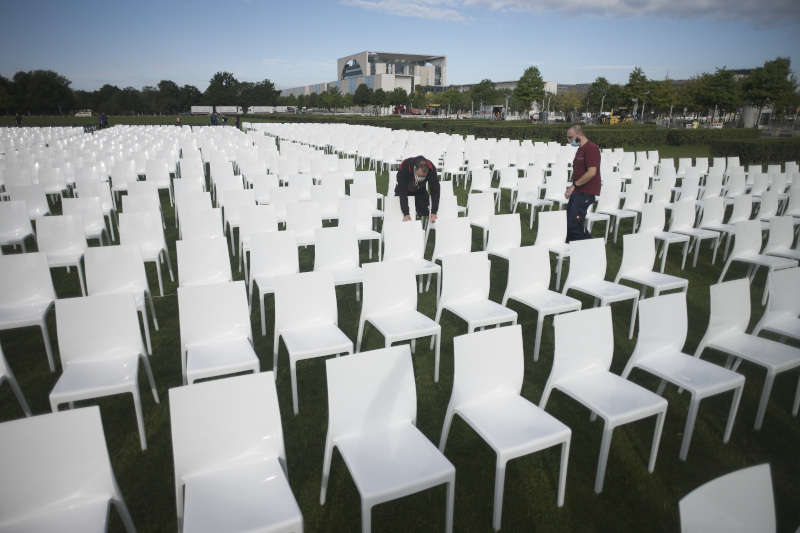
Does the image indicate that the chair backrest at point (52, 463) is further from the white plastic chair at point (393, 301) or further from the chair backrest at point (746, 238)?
the chair backrest at point (746, 238)

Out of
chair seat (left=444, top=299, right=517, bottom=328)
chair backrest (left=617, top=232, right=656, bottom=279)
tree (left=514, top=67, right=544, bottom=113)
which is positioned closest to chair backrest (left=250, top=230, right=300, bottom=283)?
chair seat (left=444, top=299, right=517, bottom=328)

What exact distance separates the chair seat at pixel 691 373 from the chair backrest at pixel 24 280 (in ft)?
16.2

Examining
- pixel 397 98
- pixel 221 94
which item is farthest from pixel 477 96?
pixel 221 94

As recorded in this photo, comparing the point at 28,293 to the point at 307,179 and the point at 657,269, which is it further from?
the point at 657,269

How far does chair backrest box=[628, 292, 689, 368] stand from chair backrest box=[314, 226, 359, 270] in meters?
2.84

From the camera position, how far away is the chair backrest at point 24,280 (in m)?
3.91

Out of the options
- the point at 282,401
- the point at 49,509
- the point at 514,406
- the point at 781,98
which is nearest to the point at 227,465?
the point at 49,509

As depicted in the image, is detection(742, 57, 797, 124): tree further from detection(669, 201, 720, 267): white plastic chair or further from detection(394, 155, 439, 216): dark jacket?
detection(394, 155, 439, 216): dark jacket

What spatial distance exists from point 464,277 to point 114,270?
322cm

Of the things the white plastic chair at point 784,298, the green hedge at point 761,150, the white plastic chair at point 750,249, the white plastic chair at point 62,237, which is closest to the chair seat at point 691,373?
the white plastic chair at point 784,298

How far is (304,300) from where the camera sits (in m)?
3.69

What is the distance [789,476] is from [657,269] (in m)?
4.07

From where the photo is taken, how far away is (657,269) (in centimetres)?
662

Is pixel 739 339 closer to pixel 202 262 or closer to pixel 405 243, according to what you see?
pixel 405 243
